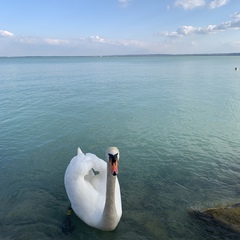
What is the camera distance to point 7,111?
73.4ft

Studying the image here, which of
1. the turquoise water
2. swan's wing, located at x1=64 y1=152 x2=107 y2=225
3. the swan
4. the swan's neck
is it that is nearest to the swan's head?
the swan

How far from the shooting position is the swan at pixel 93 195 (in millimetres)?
7080

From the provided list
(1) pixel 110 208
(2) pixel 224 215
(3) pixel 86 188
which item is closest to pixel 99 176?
(3) pixel 86 188

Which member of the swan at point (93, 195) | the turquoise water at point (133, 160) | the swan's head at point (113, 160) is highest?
the swan's head at point (113, 160)

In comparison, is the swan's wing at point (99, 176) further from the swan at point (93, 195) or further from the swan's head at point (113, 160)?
the swan's head at point (113, 160)

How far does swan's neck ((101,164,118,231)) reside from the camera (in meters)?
6.89

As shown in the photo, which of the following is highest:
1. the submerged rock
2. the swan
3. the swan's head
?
the swan's head

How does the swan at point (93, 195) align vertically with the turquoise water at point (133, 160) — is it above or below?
above

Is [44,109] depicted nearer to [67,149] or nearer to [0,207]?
[67,149]

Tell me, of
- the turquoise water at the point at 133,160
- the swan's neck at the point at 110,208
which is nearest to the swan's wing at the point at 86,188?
the swan's neck at the point at 110,208

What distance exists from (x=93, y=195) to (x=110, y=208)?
925mm

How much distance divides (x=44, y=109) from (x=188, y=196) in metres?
16.4

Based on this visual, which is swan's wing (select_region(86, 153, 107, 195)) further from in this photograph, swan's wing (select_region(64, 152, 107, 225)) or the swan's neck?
the swan's neck

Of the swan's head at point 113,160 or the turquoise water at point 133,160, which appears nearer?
the swan's head at point 113,160
